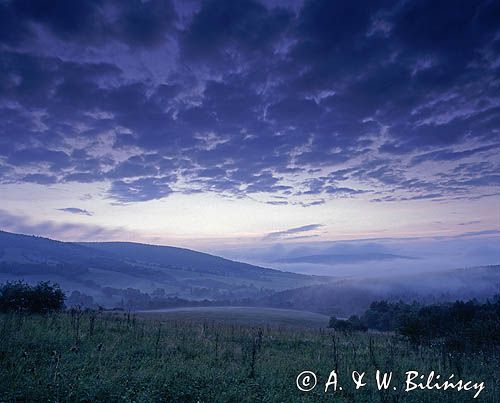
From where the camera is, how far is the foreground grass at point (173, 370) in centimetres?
856

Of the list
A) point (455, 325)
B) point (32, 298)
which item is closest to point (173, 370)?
point (32, 298)

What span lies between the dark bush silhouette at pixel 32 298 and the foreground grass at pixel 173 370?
36.6 ft

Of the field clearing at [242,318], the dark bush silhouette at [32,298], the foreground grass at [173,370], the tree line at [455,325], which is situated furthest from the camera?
the field clearing at [242,318]

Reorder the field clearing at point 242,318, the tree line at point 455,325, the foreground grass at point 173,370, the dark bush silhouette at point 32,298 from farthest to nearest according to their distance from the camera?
1. the field clearing at point 242,318
2. the dark bush silhouette at point 32,298
3. the tree line at point 455,325
4. the foreground grass at point 173,370

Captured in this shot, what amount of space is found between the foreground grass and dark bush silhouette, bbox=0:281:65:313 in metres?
11.2

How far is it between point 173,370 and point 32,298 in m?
23.0

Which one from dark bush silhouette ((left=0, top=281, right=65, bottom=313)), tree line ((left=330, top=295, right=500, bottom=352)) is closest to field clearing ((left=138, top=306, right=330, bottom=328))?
tree line ((left=330, top=295, right=500, bottom=352))

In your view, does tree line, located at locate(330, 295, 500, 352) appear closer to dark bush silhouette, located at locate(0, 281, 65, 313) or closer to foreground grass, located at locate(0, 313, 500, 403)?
foreground grass, located at locate(0, 313, 500, 403)

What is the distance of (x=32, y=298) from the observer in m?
28.0

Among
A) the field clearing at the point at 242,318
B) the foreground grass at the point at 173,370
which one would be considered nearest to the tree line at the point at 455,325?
the foreground grass at the point at 173,370

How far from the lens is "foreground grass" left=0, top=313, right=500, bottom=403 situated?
856 cm

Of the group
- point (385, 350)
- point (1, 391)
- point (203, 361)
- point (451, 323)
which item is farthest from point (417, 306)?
point (1, 391)

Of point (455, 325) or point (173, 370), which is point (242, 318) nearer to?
point (455, 325)

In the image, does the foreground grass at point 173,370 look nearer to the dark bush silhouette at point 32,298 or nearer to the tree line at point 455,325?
the tree line at point 455,325
